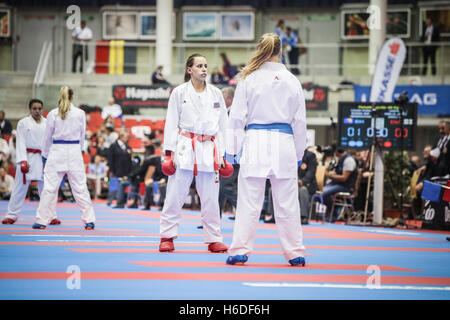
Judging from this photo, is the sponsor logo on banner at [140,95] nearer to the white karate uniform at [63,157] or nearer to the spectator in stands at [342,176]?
the spectator in stands at [342,176]

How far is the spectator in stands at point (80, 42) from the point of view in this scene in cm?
2464

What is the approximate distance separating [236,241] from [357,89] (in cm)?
1577

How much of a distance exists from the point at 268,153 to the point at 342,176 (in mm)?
8333

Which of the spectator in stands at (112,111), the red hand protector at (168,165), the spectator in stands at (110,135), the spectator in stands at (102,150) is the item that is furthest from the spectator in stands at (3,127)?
the red hand protector at (168,165)

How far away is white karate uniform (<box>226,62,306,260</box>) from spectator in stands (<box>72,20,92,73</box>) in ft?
61.4

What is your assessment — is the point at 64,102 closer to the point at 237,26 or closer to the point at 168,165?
the point at 168,165

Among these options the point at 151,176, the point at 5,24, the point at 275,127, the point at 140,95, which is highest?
the point at 5,24

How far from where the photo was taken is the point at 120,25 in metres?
28.9

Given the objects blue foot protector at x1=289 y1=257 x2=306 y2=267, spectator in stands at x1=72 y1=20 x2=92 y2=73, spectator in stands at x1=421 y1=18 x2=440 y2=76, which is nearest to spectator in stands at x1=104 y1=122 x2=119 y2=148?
spectator in stands at x1=72 y1=20 x2=92 y2=73

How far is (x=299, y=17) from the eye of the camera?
2847 centimetres

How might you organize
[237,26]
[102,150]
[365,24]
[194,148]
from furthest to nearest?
[237,26]
[365,24]
[102,150]
[194,148]

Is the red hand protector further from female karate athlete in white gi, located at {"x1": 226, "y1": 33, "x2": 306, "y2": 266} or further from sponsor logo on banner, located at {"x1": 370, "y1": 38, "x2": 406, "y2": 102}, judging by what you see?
sponsor logo on banner, located at {"x1": 370, "y1": 38, "x2": 406, "y2": 102}

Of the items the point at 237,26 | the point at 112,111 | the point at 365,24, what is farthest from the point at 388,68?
the point at 237,26
